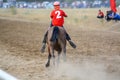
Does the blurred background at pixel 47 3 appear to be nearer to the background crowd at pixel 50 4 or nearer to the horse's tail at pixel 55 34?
the background crowd at pixel 50 4

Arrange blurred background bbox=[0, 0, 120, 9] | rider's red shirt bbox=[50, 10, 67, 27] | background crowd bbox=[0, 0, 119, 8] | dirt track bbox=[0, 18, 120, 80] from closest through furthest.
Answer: dirt track bbox=[0, 18, 120, 80] → rider's red shirt bbox=[50, 10, 67, 27] → background crowd bbox=[0, 0, 119, 8] → blurred background bbox=[0, 0, 120, 9]

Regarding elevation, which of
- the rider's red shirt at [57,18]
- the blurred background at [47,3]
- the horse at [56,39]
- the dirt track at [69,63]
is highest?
the rider's red shirt at [57,18]

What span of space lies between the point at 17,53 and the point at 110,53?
4.53 metres

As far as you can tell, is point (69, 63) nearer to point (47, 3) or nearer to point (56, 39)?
point (56, 39)

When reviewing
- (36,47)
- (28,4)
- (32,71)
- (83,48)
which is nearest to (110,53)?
(83,48)

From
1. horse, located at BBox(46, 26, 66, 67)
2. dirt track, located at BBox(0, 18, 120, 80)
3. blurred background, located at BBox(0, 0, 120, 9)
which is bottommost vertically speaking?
blurred background, located at BBox(0, 0, 120, 9)

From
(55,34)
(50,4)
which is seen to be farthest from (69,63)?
(50,4)

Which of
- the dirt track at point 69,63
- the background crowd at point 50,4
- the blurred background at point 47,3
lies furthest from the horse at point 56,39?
the background crowd at point 50,4

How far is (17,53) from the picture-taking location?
62.1ft

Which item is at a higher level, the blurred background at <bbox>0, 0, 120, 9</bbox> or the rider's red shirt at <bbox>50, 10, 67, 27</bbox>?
the rider's red shirt at <bbox>50, 10, 67, 27</bbox>

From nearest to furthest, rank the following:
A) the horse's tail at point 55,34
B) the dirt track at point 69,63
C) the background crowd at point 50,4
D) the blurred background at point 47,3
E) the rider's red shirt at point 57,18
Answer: the dirt track at point 69,63 < the horse's tail at point 55,34 < the rider's red shirt at point 57,18 < the background crowd at point 50,4 < the blurred background at point 47,3

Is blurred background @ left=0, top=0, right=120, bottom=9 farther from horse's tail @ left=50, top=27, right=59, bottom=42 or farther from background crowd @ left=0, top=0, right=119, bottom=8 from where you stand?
horse's tail @ left=50, top=27, right=59, bottom=42

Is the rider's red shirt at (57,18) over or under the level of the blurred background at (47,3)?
over

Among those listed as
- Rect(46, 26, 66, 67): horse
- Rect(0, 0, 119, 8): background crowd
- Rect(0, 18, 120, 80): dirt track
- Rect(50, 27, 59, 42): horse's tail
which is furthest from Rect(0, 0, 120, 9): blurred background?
Rect(50, 27, 59, 42): horse's tail
